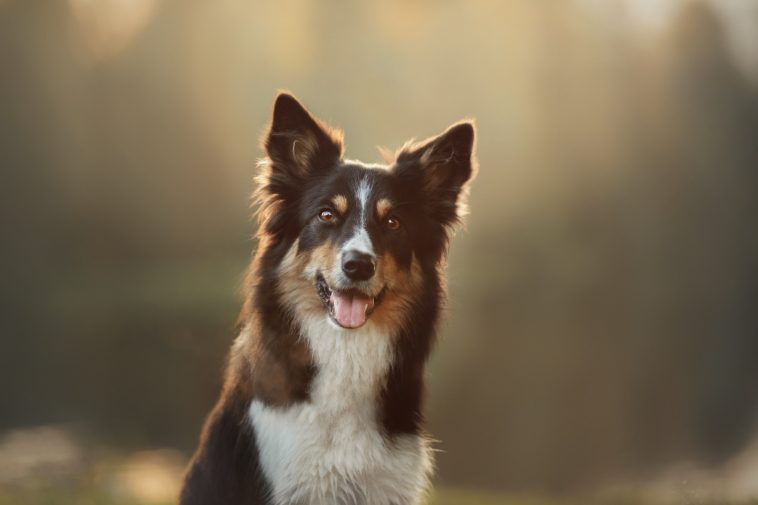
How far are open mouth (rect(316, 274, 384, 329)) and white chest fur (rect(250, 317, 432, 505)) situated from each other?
100mm

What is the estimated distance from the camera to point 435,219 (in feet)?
16.9

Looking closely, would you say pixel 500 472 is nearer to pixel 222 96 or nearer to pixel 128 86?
pixel 222 96

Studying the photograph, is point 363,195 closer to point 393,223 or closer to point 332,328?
point 393,223

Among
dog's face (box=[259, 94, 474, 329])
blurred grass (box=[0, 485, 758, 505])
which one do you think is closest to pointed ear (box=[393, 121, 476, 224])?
dog's face (box=[259, 94, 474, 329])

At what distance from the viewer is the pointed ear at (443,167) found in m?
5.06

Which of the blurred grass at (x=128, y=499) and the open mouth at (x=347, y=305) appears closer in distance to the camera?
the open mouth at (x=347, y=305)

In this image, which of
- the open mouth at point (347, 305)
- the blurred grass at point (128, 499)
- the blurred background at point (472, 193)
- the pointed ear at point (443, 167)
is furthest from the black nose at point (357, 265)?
the blurred background at point (472, 193)

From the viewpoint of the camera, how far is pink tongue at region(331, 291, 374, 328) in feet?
15.0

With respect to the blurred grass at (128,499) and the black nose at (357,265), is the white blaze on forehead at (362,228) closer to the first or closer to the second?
the black nose at (357,265)

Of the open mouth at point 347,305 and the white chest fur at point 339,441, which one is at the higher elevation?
the open mouth at point 347,305

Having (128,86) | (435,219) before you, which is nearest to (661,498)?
(435,219)

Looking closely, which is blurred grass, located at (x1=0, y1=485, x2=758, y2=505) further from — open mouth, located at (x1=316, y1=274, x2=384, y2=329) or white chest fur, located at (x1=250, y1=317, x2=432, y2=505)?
open mouth, located at (x1=316, y1=274, x2=384, y2=329)

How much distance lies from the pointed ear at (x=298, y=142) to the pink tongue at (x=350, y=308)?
2.95 ft

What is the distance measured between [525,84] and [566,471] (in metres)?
16.5
